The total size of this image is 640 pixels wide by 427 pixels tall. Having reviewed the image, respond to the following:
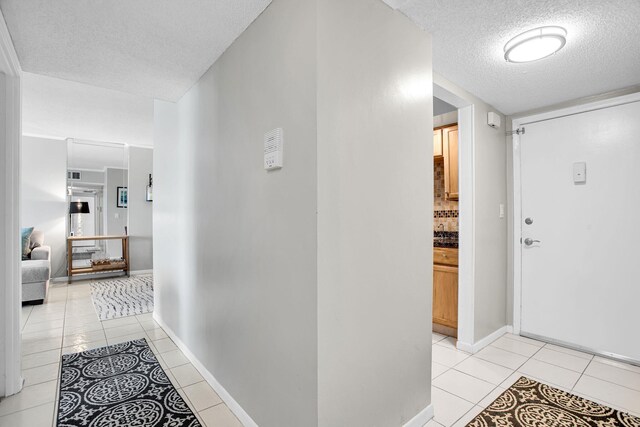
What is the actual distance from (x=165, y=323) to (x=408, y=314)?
102 inches

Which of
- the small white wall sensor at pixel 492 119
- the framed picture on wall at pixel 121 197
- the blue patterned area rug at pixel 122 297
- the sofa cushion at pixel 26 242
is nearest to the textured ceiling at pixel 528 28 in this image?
the small white wall sensor at pixel 492 119

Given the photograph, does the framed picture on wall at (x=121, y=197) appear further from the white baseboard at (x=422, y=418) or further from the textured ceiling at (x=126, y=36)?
the white baseboard at (x=422, y=418)

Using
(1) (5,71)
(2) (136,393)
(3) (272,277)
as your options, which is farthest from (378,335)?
(1) (5,71)

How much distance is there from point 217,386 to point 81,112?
13.2ft

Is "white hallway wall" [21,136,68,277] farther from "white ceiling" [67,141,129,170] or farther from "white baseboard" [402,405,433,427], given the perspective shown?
"white baseboard" [402,405,433,427]

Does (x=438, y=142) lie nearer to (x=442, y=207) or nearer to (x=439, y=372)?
(x=442, y=207)

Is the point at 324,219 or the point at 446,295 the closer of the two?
the point at 324,219

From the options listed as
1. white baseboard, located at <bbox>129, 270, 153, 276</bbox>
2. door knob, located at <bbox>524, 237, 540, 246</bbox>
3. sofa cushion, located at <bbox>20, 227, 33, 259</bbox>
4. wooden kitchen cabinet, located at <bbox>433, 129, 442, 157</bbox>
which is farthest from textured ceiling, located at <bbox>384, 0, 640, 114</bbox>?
white baseboard, located at <bbox>129, 270, 153, 276</bbox>

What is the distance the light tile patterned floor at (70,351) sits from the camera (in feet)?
6.23

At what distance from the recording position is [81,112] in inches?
162

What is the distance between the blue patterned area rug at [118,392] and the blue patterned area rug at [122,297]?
1.18 meters

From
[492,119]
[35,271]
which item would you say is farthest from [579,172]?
[35,271]

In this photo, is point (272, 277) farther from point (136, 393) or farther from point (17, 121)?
point (17, 121)

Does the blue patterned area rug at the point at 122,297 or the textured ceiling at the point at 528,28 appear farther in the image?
the blue patterned area rug at the point at 122,297
